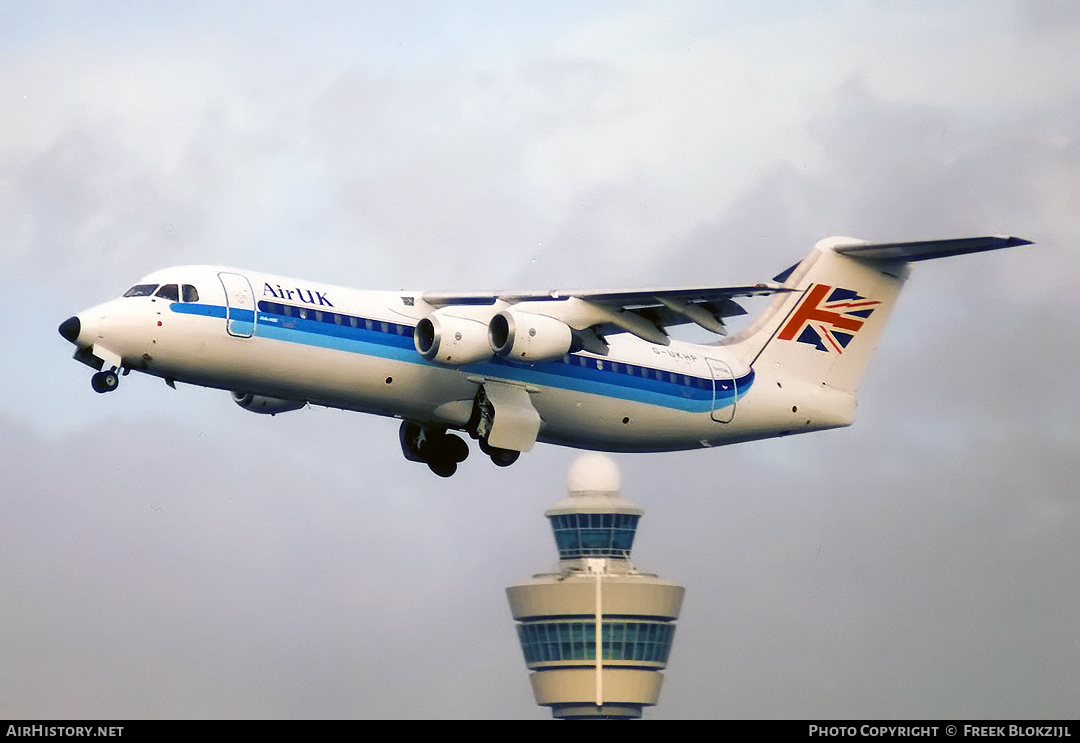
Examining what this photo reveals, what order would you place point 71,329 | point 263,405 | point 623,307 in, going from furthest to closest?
point 263,405
point 623,307
point 71,329

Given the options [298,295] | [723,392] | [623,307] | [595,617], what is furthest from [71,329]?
[595,617]

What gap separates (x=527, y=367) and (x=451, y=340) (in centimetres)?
205

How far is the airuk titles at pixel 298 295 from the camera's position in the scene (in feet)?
91.0

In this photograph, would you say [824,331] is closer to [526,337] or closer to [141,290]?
[526,337]

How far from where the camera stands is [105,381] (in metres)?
26.7

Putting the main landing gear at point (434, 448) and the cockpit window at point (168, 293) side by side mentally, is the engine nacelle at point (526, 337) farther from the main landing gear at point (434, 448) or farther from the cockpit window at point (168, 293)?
the cockpit window at point (168, 293)

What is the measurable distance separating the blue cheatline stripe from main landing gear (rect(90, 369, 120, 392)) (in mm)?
1353

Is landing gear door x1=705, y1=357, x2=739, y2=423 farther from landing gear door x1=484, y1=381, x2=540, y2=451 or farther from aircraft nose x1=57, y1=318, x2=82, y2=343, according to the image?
aircraft nose x1=57, y1=318, x2=82, y2=343

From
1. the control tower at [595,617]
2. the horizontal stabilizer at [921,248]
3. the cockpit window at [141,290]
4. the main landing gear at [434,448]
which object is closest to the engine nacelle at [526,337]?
the main landing gear at [434,448]

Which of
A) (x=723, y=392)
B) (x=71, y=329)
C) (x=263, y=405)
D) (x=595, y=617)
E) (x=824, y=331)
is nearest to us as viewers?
(x=71, y=329)

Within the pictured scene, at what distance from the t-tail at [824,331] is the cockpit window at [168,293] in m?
10.5
